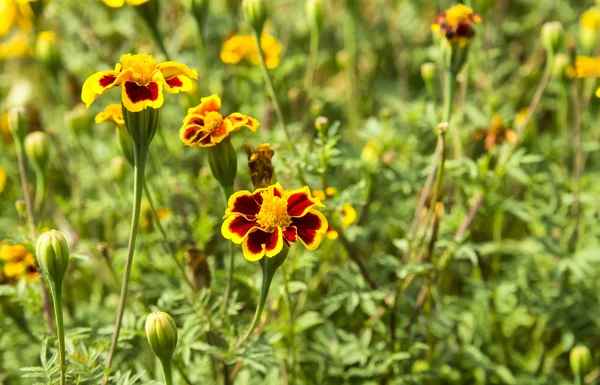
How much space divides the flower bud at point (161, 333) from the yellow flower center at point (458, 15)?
0.88 meters

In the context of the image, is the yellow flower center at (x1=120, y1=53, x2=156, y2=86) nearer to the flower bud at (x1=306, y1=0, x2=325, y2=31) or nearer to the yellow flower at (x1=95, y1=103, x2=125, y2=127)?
the yellow flower at (x1=95, y1=103, x2=125, y2=127)

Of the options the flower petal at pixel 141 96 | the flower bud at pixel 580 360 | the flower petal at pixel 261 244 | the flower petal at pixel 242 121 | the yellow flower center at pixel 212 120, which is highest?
the flower petal at pixel 141 96

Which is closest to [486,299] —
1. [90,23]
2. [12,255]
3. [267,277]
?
[267,277]

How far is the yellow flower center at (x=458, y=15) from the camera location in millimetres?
1476

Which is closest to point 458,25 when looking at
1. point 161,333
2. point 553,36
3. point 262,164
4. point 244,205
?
point 553,36

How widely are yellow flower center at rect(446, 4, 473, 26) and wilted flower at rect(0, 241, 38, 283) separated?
106 centimetres

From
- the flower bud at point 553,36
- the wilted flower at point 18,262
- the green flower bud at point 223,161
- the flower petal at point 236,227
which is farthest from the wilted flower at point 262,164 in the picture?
the flower bud at point 553,36

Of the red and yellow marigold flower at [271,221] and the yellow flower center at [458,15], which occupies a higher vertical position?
the yellow flower center at [458,15]

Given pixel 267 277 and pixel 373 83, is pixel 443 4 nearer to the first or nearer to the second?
pixel 373 83

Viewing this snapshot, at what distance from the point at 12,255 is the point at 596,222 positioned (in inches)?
57.8

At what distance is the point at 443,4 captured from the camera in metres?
2.79

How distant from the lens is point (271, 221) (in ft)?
3.60

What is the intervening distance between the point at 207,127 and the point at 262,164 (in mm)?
118

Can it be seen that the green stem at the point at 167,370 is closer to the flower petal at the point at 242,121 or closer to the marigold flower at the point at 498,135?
the flower petal at the point at 242,121
